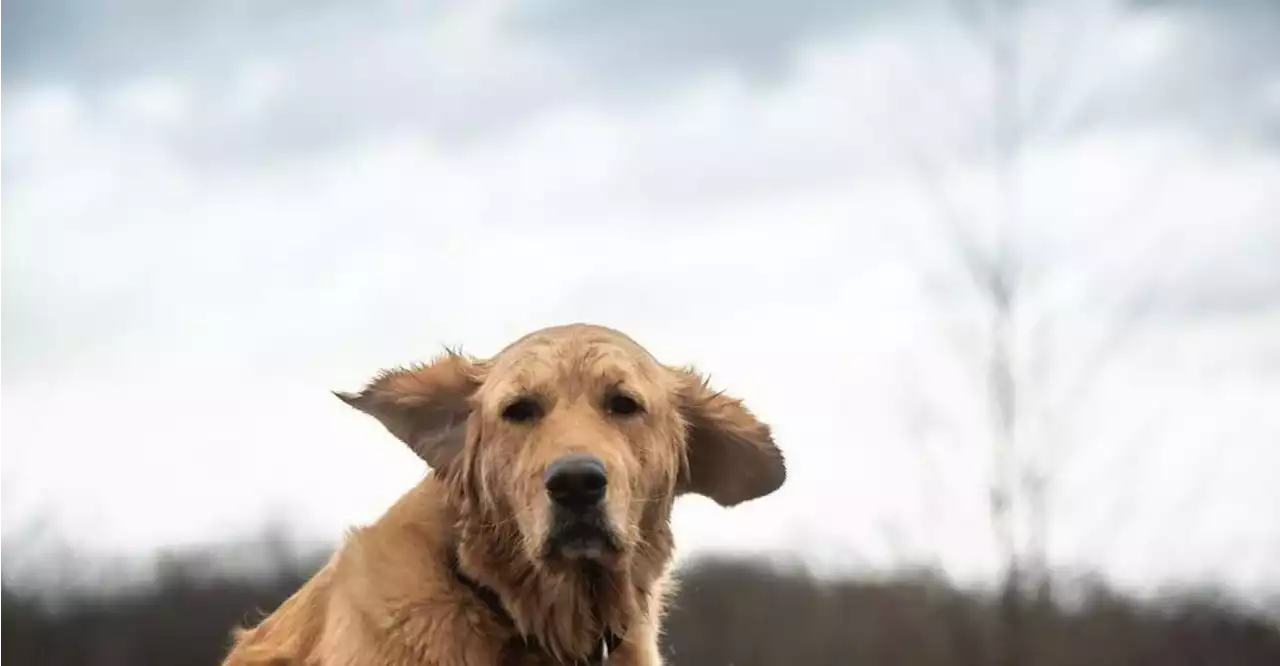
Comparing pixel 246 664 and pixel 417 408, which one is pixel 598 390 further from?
pixel 246 664

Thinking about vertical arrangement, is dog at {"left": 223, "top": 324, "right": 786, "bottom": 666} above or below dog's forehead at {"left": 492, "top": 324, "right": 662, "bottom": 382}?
below

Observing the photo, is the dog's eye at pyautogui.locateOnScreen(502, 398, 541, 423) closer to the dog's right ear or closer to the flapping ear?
the dog's right ear

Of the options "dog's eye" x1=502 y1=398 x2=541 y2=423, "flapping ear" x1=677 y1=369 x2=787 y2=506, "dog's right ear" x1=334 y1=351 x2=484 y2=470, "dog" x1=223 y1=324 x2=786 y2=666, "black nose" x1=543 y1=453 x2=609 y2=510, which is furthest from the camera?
"flapping ear" x1=677 y1=369 x2=787 y2=506

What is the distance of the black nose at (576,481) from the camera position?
12.0 feet

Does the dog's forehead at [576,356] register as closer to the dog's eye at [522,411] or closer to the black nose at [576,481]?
the dog's eye at [522,411]

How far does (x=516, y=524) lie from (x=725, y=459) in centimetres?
86

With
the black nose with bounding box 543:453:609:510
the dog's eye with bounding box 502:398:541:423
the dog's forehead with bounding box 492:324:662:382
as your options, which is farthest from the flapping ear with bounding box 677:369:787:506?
the black nose with bounding box 543:453:609:510

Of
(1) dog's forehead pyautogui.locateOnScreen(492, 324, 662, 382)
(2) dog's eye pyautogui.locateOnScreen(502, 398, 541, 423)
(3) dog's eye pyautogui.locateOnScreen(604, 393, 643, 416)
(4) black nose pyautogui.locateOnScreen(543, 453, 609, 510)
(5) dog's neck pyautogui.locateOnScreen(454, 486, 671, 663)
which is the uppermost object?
(1) dog's forehead pyautogui.locateOnScreen(492, 324, 662, 382)

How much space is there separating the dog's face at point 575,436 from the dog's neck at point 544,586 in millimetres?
66

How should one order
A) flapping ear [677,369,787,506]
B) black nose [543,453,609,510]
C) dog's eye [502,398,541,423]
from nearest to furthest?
black nose [543,453,609,510], dog's eye [502,398,541,423], flapping ear [677,369,787,506]

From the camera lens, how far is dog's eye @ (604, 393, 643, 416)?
3.96 m

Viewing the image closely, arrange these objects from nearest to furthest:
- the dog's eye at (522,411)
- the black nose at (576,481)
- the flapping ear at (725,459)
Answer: the black nose at (576,481) < the dog's eye at (522,411) < the flapping ear at (725,459)

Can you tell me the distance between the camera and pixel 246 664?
4188 mm

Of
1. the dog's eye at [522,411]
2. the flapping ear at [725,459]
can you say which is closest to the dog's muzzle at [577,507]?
the dog's eye at [522,411]
